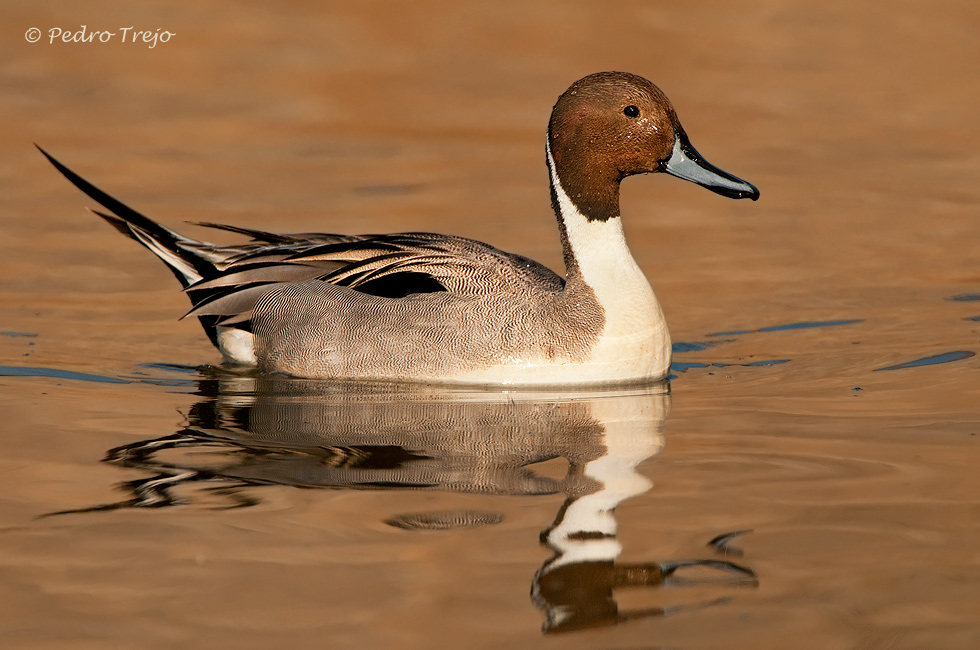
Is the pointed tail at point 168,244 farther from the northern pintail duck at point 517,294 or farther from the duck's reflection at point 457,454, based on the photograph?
the duck's reflection at point 457,454

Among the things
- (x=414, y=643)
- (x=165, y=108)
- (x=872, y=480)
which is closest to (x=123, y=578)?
(x=414, y=643)

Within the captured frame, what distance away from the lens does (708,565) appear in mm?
4516

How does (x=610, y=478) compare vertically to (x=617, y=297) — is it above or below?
below

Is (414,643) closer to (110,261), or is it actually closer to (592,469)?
(592,469)

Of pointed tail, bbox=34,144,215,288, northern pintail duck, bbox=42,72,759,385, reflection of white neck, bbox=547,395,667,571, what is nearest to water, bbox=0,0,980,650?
reflection of white neck, bbox=547,395,667,571

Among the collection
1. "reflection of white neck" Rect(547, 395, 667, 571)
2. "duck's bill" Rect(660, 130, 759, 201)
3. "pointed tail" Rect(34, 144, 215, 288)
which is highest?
"duck's bill" Rect(660, 130, 759, 201)

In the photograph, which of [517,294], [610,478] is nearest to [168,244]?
[517,294]

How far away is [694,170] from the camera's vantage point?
6859 millimetres

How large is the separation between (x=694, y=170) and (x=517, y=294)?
3.43ft

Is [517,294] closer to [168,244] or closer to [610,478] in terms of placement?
[610,478]

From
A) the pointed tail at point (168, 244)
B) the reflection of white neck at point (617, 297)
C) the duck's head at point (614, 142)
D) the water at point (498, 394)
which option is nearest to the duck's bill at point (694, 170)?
the duck's head at point (614, 142)

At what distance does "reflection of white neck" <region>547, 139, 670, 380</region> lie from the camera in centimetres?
681

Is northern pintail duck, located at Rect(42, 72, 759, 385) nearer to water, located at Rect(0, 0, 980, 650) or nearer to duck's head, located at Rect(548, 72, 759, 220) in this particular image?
duck's head, located at Rect(548, 72, 759, 220)

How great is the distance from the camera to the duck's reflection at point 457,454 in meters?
4.49
